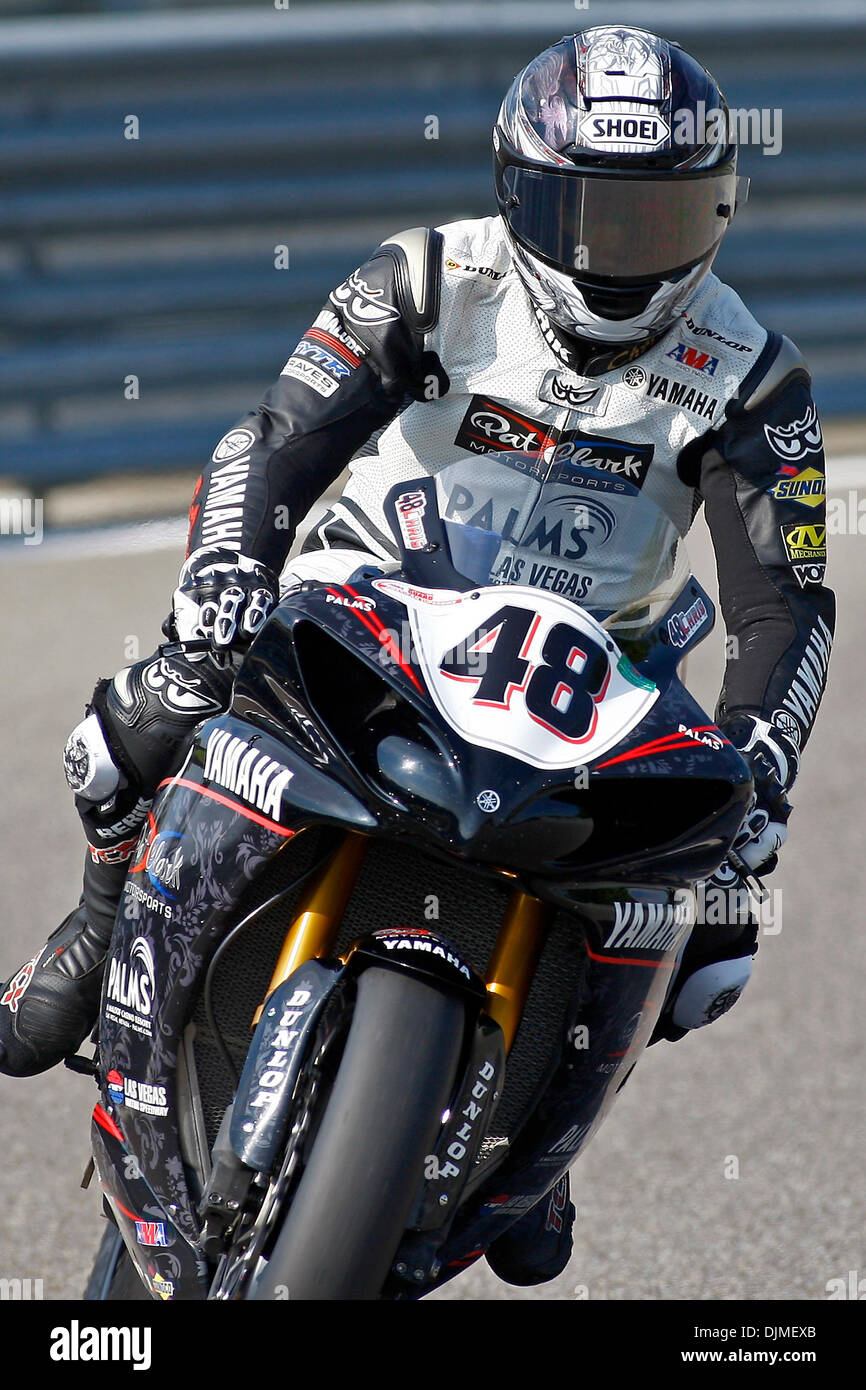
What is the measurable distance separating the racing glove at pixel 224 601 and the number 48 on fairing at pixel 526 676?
1.14 feet

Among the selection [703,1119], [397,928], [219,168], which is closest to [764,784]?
[397,928]

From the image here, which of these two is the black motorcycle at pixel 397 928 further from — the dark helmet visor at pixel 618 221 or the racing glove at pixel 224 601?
the dark helmet visor at pixel 618 221

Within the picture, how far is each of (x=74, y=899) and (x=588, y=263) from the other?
293 centimetres

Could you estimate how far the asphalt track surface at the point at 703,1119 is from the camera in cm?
319

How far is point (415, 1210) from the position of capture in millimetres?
1855

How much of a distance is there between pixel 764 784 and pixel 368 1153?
777 millimetres

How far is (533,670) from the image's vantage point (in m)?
1.85

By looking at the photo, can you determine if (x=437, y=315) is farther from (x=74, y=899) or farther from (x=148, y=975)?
(x=74, y=899)

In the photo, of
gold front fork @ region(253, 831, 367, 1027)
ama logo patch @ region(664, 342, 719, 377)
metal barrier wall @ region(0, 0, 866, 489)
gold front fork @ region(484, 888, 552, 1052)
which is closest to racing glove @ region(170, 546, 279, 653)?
gold front fork @ region(253, 831, 367, 1027)

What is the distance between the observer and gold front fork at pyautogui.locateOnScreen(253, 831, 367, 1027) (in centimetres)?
197

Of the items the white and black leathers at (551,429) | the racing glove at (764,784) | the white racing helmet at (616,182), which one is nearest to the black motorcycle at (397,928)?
the racing glove at (764,784)

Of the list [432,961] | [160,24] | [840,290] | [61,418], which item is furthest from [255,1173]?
[840,290]

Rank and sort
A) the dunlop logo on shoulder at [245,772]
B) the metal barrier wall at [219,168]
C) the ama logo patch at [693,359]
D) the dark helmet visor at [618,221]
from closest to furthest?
the dunlop logo on shoulder at [245,772], the dark helmet visor at [618,221], the ama logo patch at [693,359], the metal barrier wall at [219,168]

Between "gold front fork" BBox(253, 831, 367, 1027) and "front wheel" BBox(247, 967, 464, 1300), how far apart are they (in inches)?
6.8
